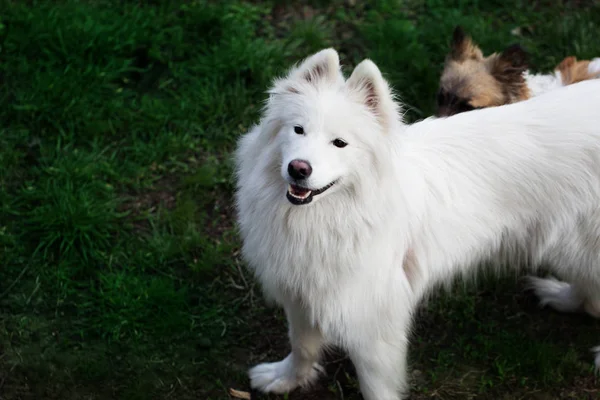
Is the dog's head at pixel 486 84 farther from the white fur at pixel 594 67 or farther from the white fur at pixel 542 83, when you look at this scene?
the white fur at pixel 594 67

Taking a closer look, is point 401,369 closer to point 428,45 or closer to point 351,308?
point 351,308

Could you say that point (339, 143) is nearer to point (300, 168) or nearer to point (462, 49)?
point (300, 168)

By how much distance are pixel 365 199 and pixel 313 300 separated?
52cm

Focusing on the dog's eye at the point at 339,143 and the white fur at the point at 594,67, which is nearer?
the dog's eye at the point at 339,143

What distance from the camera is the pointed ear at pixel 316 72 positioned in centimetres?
273

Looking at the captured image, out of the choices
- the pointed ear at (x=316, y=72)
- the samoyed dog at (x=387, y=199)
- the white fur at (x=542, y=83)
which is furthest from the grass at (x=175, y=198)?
the pointed ear at (x=316, y=72)

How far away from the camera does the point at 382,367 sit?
3.23 metres

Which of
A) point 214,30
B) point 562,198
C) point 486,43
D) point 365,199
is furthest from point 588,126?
point 214,30

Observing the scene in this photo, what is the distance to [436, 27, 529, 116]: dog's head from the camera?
405 centimetres

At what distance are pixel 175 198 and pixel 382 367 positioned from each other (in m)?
1.89

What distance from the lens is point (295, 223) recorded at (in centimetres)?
285

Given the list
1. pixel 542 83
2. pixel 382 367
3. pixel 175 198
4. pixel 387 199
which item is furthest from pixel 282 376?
pixel 542 83

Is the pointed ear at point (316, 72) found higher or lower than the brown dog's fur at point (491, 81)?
higher

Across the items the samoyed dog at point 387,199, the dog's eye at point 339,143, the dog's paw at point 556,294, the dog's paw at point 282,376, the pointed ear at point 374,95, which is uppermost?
the pointed ear at point 374,95
